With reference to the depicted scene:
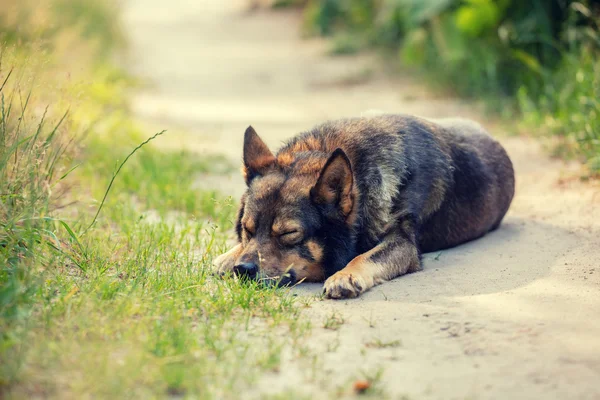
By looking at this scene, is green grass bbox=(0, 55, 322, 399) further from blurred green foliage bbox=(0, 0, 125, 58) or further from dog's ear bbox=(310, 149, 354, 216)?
blurred green foliage bbox=(0, 0, 125, 58)

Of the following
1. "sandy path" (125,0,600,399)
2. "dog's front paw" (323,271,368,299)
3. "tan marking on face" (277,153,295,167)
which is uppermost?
"tan marking on face" (277,153,295,167)

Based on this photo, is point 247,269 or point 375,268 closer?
point 247,269

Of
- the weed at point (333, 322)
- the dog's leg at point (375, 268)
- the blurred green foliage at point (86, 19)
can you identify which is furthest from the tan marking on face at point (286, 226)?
the blurred green foliage at point (86, 19)

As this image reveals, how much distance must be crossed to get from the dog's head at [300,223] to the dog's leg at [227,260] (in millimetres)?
132

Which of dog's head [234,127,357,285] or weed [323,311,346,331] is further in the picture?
dog's head [234,127,357,285]

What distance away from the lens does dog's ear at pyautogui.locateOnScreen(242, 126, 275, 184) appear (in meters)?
5.23

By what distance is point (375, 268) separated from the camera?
4.81 m

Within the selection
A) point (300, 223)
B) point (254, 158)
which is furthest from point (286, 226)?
point (254, 158)

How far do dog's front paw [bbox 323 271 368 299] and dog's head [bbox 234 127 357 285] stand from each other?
0.94 ft

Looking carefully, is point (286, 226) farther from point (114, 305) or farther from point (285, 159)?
point (114, 305)

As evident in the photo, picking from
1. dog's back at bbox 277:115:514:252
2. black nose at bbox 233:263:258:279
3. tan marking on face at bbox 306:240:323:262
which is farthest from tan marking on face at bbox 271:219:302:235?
dog's back at bbox 277:115:514:252

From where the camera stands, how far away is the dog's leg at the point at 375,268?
454cm

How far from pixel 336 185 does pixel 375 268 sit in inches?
25.2

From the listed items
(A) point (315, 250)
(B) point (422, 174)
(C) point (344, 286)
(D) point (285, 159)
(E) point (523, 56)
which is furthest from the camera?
(E) point (523, 56)
